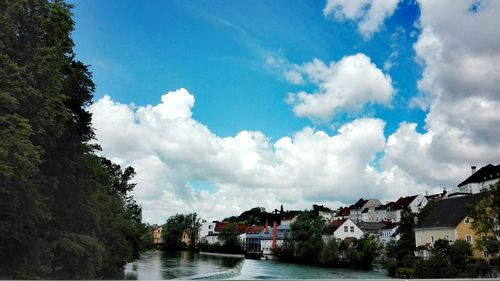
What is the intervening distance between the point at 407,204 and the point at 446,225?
6166cm

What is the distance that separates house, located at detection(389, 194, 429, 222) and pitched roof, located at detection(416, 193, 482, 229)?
51874 mm

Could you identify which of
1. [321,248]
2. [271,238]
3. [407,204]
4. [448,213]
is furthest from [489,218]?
[407,204]

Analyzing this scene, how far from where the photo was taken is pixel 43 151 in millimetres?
17562

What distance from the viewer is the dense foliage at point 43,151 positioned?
54.0 ft

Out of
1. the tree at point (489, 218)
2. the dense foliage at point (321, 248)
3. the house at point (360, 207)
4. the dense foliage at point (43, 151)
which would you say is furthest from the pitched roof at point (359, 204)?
the dense foliage at point (43, 151)

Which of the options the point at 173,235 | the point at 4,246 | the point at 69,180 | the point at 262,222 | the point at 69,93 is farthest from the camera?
the point at 262,222

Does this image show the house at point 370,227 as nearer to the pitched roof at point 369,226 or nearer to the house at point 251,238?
the pitched roof at point 369,226

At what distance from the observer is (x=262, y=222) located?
162000 mm

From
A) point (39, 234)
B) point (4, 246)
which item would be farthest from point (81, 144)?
point (4, 246)

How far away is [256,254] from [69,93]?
7652 cm

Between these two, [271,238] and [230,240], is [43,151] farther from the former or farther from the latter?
[230,240]

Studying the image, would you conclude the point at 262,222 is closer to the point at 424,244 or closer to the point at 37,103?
the point at 424,244

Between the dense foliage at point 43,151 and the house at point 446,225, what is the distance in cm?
3844

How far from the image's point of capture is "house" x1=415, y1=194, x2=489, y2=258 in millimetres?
50500
